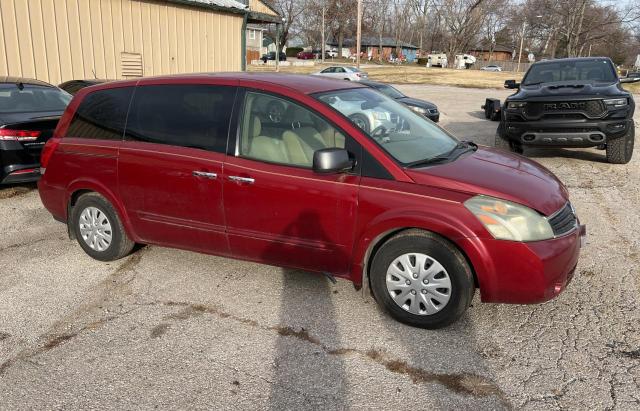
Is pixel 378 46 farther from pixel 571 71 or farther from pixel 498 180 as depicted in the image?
pixel 498 180

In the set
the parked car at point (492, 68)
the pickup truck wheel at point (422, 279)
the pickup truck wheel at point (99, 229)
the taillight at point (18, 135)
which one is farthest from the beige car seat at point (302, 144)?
the parked car at point (492, 68)

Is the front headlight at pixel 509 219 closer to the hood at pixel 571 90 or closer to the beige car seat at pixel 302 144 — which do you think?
the beige car seat at pixel 302 144

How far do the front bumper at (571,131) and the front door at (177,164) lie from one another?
19.9 feet

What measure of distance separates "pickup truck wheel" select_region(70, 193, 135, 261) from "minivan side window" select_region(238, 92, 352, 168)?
151 centimetres

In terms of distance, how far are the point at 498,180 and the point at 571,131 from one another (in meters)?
A: 5.57

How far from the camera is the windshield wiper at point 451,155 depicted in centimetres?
372

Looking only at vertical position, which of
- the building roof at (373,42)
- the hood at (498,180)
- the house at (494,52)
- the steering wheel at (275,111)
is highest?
the building roof at (373,42)

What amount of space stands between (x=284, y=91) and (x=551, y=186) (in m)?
2.06

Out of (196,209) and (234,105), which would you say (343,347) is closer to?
(196,209)

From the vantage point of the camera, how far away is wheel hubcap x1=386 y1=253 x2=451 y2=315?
345cm

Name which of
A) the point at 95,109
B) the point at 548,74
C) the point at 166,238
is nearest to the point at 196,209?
the point at 166,238

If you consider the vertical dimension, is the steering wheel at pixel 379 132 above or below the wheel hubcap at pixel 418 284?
above

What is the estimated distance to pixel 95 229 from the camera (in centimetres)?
478

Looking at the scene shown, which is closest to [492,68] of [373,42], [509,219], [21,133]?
[373,42]
